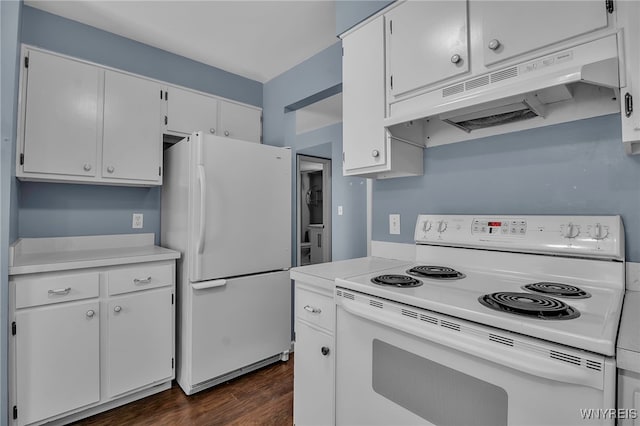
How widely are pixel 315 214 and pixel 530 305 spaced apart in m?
5.26

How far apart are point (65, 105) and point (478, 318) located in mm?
2630

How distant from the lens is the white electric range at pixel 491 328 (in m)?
0.73

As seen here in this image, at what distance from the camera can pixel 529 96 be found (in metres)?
1.18

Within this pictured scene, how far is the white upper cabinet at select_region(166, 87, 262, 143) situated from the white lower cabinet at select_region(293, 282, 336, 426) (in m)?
1.79

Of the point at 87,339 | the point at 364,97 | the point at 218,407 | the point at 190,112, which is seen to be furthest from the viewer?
the point at 190,112

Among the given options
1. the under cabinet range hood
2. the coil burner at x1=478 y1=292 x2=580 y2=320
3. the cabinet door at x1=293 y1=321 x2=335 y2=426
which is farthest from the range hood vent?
the cabinet door at x1=293 y1=321 x2=335 y2=426

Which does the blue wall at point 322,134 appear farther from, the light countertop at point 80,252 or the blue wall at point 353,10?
the light countertop at point 80,252

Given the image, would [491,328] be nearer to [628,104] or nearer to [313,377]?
[628,104]

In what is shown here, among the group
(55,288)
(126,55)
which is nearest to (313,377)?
(55,288)

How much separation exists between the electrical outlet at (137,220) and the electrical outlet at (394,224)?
80.2 inches

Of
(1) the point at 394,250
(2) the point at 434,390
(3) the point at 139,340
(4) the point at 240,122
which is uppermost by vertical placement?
(4) the point at 240,122

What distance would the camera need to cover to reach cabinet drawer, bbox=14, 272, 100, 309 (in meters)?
1.64

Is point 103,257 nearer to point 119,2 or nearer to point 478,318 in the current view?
point 119,2

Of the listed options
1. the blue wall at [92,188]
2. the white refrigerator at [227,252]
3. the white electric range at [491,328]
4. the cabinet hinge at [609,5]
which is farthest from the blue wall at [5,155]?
the cabinet hinge at [609,5]
